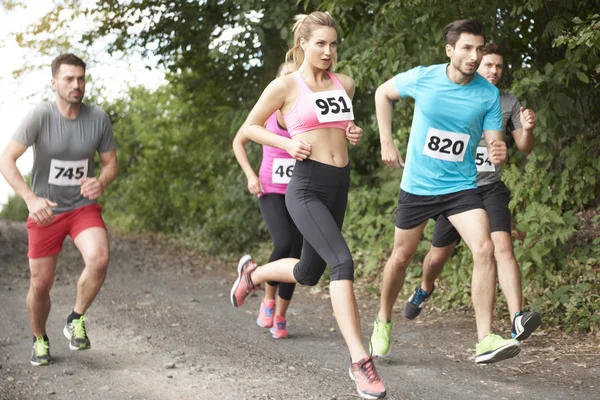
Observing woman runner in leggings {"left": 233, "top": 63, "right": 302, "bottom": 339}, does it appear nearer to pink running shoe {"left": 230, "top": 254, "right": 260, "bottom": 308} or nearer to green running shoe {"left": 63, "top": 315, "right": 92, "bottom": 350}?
pink running shoe {"left": 230, "top": 254, "right": 260, "bottom": 308}

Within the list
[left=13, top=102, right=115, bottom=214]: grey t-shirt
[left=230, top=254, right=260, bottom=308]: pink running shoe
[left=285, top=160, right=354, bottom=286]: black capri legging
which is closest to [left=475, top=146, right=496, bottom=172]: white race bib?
[left=285, top=160, right=354, bottom=286]: black capri legging

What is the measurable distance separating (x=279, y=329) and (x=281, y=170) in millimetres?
1301

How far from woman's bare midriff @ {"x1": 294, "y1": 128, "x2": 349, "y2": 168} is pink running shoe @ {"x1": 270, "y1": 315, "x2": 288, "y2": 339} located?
7.14 feet

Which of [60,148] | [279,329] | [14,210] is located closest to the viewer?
[60,148]

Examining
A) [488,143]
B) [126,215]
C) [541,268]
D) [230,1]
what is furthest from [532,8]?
[126,215]

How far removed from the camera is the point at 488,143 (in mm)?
5055

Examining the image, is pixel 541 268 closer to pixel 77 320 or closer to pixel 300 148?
pixel 300 148

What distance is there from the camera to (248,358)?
5.77 m

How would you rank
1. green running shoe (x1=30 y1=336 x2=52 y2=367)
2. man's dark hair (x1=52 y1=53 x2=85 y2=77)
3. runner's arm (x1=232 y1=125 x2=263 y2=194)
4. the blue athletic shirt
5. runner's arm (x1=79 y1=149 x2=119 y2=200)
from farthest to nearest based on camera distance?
runner's arm (x1=232 y1=125 x2=263 y2=194), green running shoe (x1=30 y1=336 x2=52 y2=367), runner's arm (x1=79 y1=149 x2=119 y2=200), man's dark hair (x1=52 y1=53 x2=85 y2=77), the blue athletic shirt

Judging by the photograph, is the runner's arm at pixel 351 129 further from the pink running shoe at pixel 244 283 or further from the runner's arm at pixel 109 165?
the runner's arm at pixel 109 165

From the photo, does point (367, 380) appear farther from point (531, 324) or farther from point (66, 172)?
point (66, 172)

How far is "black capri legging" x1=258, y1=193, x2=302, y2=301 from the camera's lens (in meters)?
6.26

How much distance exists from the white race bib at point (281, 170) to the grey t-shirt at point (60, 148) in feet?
4.48

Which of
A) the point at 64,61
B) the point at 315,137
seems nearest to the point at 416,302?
the point at 315,137
